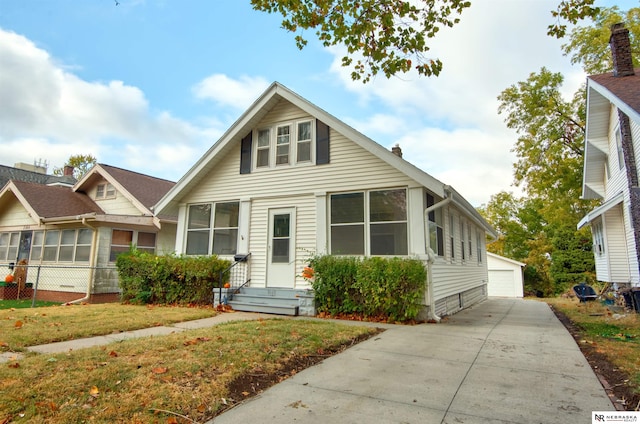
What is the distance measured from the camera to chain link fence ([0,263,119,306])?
12.8m

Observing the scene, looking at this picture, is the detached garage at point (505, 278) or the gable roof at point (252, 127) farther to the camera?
the detached garage at point (505, 278)

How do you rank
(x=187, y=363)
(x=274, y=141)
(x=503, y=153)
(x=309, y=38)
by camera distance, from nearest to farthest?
(x=187, y=363) < (x=309, y=38) < (x=274, y=141) < (x=503, y=153)

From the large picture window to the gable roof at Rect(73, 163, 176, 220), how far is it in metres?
8.43

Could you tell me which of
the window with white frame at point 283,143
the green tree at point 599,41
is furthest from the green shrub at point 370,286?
the green tree at point 599,41

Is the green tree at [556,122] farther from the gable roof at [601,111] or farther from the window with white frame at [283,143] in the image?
the window with white frame at [283,143]

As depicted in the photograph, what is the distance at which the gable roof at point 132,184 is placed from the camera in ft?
47.5

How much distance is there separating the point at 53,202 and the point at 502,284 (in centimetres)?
2709

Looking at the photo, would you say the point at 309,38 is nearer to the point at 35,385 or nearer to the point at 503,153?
the point at 35,385

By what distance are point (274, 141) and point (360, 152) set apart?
2.82 meters

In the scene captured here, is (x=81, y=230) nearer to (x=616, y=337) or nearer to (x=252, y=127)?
(x=252, y=127)

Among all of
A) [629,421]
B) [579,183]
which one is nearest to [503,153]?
[579,183]

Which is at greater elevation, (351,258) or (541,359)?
(351,258)

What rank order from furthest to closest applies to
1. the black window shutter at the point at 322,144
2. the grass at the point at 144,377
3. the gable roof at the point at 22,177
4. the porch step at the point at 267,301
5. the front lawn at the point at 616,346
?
the gable roof at the point at 22,177 < the black window shutter at the point at 322,144 < the porch step at the point at 267,301 < the front lawn at the point at 616,346 < the grass at the point at 144,377

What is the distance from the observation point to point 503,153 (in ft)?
73.2
